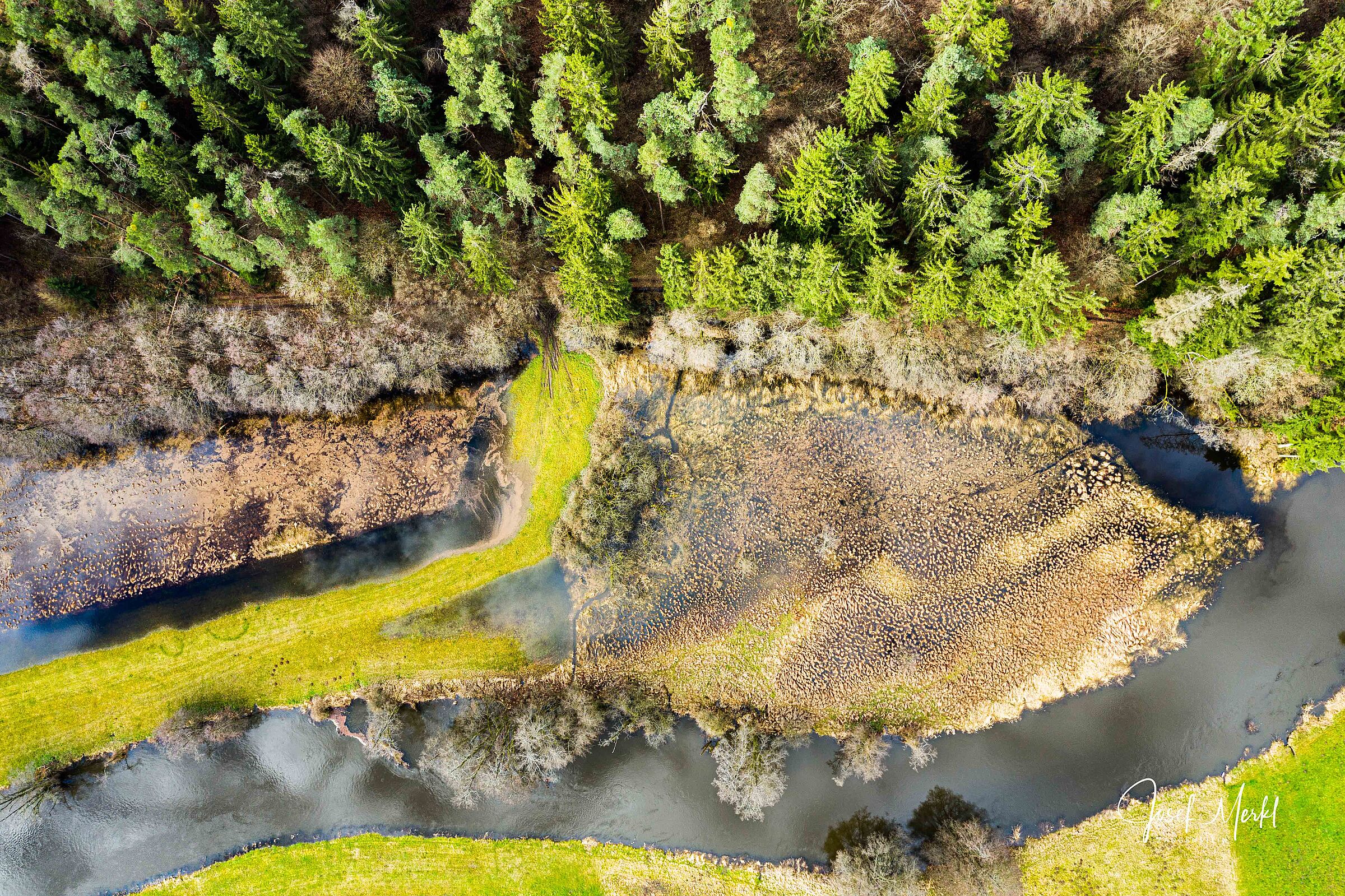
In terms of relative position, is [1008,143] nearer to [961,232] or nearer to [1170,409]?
[961,232]

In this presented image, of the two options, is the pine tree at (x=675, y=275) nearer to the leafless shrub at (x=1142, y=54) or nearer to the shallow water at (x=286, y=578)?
the shallow water at (x=286, y=578)

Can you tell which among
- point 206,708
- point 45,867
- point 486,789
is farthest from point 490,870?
point 45,867

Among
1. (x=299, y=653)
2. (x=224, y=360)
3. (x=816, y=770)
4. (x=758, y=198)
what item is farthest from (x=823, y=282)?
(x=299, y=653)

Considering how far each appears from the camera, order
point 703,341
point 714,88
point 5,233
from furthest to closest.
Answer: point 703,341, point 5,233, point 714,88

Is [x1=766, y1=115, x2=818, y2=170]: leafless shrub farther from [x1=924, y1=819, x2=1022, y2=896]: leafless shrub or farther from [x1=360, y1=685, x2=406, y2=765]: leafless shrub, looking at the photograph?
[x1=924, y1=819, x2=1022, y2=896]: leafless shrub

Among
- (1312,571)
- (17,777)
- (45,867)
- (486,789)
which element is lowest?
(45,867)
